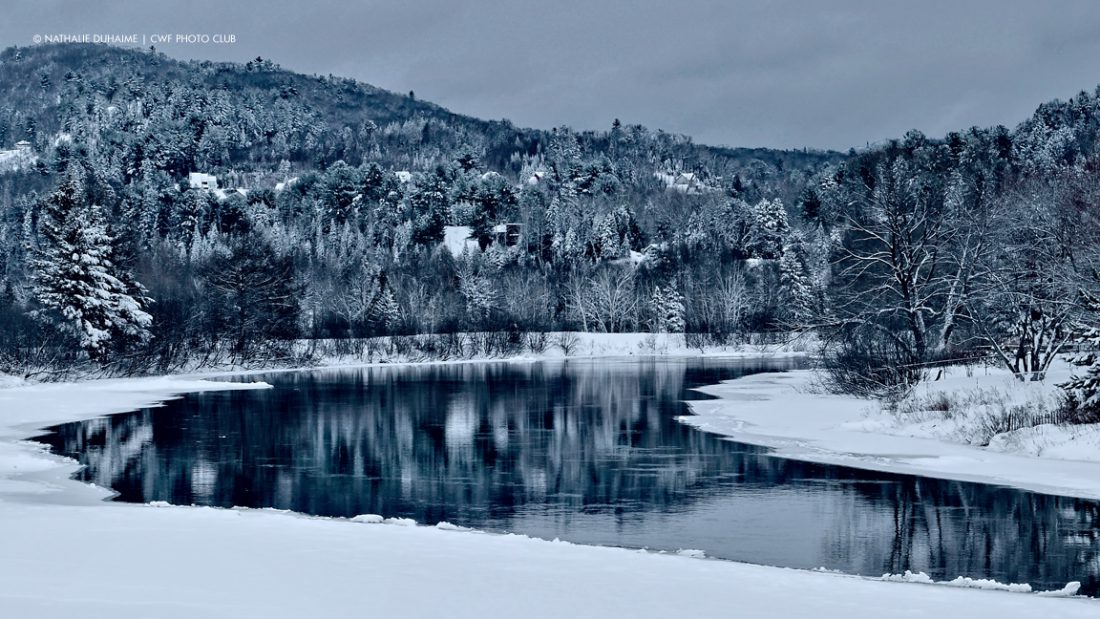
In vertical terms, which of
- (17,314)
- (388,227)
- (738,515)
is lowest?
(738,515)

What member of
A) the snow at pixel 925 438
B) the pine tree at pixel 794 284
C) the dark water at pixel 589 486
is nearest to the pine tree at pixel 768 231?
the pine tree at pixel 794 284

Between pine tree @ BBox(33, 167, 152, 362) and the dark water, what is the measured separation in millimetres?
17958

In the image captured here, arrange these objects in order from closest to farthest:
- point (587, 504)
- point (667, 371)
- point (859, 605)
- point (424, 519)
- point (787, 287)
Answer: point (859, 605) < point (424, 519) < point (587, 504) < point (667, 371) < point (787, 287)

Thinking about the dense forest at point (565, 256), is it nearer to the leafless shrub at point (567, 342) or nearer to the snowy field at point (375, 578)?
the leafless shrub at point (567, 342)

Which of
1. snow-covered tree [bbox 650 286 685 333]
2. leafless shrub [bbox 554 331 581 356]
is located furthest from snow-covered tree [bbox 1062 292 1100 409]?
snow-covered tree [bbox 650 286 685 333]

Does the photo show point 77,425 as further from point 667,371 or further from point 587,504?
point 667,371

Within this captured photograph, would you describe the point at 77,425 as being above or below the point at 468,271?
below

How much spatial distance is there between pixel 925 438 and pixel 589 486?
10.7 meters

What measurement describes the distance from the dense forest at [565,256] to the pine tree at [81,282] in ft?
0.38

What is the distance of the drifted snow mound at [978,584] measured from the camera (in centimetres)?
1212

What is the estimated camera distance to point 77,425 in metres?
31.8

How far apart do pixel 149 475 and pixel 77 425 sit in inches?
463

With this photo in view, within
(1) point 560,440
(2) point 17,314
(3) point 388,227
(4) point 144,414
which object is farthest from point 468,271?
(1) point 560,440

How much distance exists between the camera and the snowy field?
411 inches
